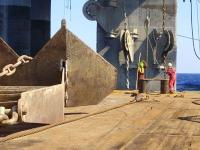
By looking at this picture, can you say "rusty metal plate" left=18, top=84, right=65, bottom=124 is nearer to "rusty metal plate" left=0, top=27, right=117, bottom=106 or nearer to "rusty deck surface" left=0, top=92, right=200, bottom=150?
"rusty deck surface" left=0, top=92, right=200, bottom=150

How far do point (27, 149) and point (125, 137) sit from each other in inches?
68.3

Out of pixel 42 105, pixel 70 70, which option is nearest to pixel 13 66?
pixel 70 70

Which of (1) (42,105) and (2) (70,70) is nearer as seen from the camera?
(1) (42,105)

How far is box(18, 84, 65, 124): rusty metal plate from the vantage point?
648cm

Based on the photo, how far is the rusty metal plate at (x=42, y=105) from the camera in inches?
255

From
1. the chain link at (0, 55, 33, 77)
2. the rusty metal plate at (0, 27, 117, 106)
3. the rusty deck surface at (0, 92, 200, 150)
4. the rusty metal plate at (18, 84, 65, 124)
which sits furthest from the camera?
the rusty metal plate at (0, 27, 117, 106)

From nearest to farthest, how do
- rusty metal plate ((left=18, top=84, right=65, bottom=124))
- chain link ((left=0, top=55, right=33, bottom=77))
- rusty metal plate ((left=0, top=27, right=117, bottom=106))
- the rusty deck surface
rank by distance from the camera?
1. rusty metal plate ((left=18, top=84, right=65, bottom=124))
2. the rusty deck surface
3. chain link ((left=0, top=55, right=33, bottom=77))
4. rusty metal plate ((left=0, top=27, right=117, bottom=106))

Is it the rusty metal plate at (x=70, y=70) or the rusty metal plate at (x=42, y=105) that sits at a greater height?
the rusty metal plate at (x=70, y=70)

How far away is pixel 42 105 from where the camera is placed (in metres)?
7.23

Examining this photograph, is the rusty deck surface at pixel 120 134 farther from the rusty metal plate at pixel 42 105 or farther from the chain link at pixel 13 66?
the chain link at pixel 13 66

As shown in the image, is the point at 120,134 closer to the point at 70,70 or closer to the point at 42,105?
the point at 42,105

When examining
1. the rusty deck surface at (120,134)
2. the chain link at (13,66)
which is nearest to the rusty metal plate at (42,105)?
the rusty deck surface at (120,134)

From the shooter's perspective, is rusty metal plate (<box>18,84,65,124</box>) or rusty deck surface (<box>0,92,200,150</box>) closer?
rusty metal plate (<box>18,84,65,124</box>)

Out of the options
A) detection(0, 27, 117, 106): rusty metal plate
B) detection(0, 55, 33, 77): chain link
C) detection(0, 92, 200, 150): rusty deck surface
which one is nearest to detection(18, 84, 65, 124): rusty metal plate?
detection(0, 92, 200, 150): rusty deck surface
